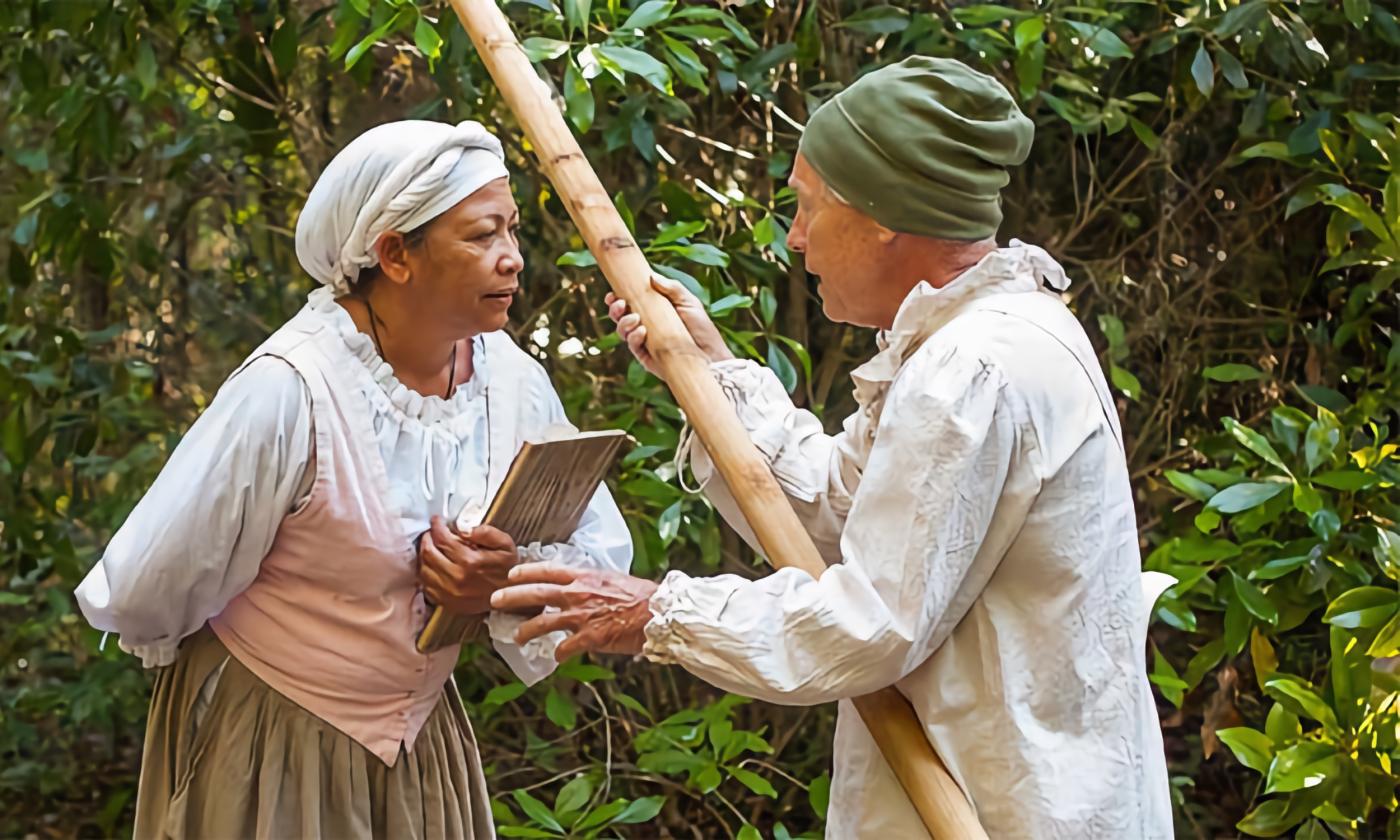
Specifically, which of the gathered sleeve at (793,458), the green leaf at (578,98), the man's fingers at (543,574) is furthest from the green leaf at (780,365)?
the man's fingers at (543,574)

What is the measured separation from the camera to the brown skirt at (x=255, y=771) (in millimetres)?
2031

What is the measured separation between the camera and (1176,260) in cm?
379

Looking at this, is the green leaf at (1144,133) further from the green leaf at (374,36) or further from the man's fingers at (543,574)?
the man's fingers at (543,574)

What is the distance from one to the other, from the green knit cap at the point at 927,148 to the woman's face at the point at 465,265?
1.52 ft

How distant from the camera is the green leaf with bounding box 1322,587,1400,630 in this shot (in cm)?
289

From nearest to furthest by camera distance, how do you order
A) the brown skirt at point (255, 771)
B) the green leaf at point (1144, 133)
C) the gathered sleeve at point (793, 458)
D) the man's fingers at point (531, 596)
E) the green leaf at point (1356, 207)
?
the man's fingers at point (531, 596), the brown skirt at point (255, 771), the gathered sleeve at point (793, 458), the green leaf at point (1356, 207), the green leaf at point (1144, 133)

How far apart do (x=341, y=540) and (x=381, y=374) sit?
0.22 metres

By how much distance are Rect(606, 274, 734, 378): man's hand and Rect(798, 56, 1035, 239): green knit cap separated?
1.27 feet

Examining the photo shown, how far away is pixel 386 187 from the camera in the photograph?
6.59 feet

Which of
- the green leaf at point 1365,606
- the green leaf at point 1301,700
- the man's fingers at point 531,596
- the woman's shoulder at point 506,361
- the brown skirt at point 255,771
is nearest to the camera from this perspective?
the man's fingers at point 531,596

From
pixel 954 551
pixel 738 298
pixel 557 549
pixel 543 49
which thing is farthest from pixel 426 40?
pixel 954 551

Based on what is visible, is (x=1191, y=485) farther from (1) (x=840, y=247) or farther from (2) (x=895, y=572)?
(2) (x=895, y=572)

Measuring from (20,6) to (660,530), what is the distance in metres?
A: 1.73

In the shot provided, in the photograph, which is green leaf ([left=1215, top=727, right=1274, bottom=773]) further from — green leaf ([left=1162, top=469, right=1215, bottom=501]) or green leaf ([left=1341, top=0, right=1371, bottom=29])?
green leaf ([left=1341, top=0, right=1371, bottom=29])
